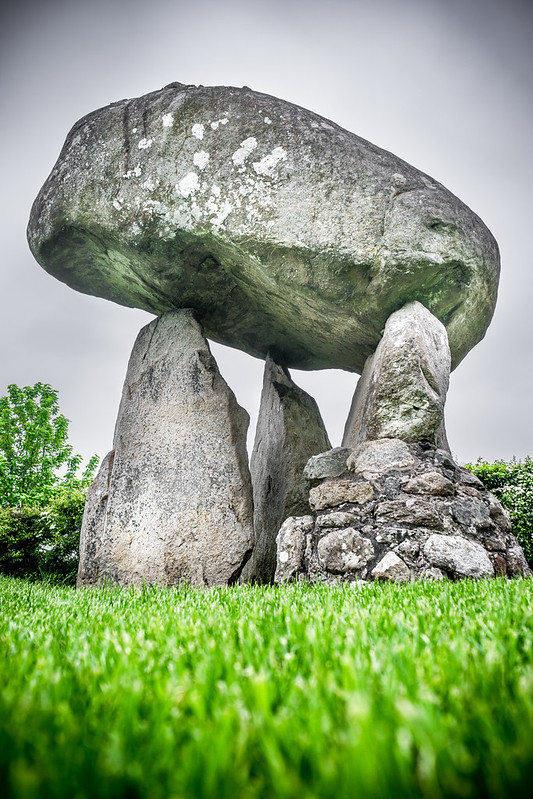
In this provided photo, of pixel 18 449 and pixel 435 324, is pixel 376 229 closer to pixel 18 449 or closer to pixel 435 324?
pixel 435 324

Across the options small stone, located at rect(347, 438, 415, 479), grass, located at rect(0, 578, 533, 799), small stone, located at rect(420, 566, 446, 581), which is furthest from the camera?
small stone, located at rect(347, 438, 415, 479)

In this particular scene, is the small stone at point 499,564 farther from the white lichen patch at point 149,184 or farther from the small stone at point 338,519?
the white lichen patch at point 149,184

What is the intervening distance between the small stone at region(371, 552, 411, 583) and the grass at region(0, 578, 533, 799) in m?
1.88

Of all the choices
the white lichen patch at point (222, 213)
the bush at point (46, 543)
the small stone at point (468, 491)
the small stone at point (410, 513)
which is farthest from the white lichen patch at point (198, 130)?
the bush at point (46, 543)

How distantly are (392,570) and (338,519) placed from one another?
632mm

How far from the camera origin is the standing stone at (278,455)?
6.34 m

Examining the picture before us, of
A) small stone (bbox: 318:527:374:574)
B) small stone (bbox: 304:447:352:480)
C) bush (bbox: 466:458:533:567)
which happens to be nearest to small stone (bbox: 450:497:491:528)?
small stone (bbox: 318:527:374:574)

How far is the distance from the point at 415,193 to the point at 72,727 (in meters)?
5.60

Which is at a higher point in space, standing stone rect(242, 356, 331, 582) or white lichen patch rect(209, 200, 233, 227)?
white lichen patch rect(209, 200, 233, 227)

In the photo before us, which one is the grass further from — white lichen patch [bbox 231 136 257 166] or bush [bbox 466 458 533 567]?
bush [bbox 466 458 533 567]

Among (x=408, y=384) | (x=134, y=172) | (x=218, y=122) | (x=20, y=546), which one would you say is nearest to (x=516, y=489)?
(x=408, y=384)

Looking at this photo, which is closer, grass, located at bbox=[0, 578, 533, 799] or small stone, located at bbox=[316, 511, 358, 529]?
grass, located at bbox=[0, 578, 533, 799]

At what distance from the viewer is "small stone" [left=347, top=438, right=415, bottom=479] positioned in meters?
4.55

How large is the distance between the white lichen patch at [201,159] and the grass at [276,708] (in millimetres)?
4907
